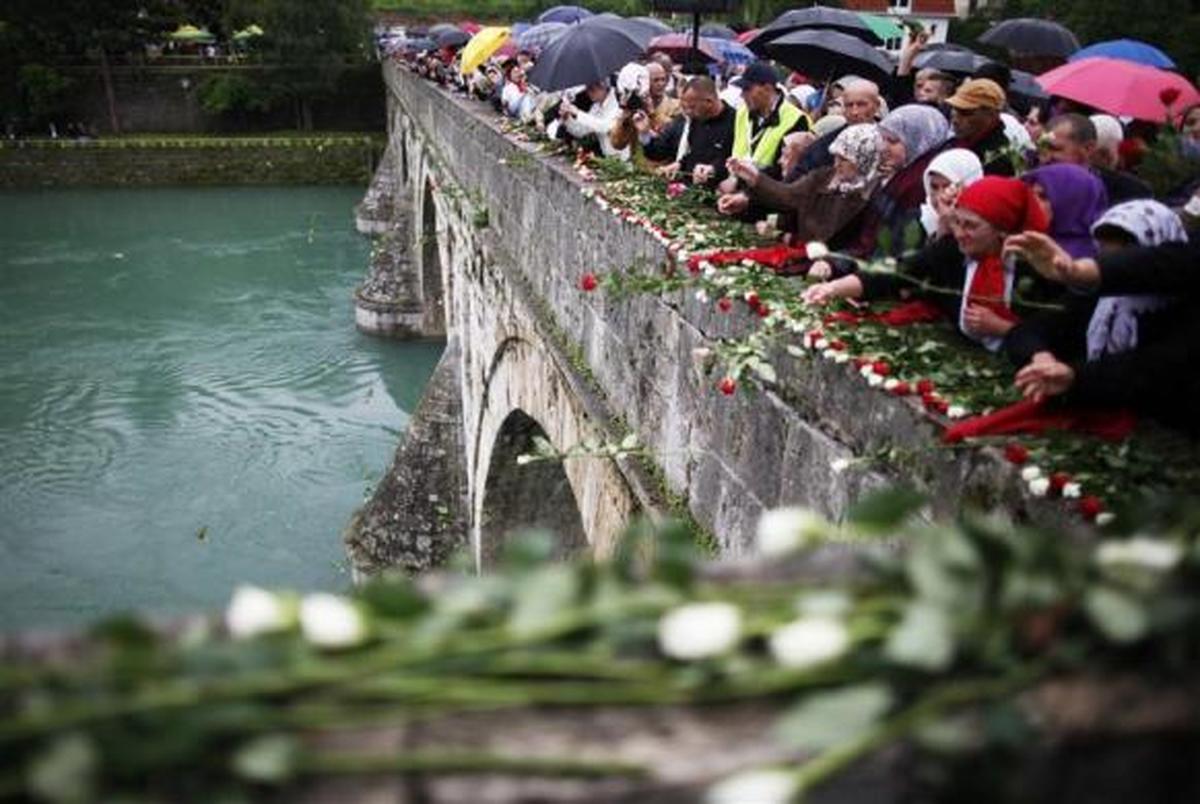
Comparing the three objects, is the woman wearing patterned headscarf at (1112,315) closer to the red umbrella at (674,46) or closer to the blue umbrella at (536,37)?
the red umbrella at (674,46)

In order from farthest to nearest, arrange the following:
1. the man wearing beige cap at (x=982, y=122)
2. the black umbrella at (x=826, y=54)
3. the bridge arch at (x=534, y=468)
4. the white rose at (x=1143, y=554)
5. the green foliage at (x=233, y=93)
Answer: the green foliage at (x=233, y=93) < the black umbrella at (x=826, y=54) < the bridge arch at (x=534, y=468) < the man wearing beige cap at (x=982, y=122) < the white rose at (x=1143, y=554)

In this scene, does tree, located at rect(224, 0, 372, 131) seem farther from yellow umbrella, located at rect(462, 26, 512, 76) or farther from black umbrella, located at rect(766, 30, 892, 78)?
black umbrella, located at rect(766, 30, 892, 78)

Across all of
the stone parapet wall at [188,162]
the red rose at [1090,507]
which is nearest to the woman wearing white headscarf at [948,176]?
the red rose at [1090,507]

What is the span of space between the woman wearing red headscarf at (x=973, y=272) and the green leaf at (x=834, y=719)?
1681 millimetres

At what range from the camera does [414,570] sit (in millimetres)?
12250

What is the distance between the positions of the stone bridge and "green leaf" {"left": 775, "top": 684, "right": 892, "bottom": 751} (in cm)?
138

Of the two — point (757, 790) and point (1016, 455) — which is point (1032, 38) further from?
point (757, 790)

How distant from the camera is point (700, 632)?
3.94 ft

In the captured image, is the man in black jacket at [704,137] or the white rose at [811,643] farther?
the man in black jacket at [704,137]

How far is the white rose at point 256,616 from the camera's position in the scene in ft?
4.02

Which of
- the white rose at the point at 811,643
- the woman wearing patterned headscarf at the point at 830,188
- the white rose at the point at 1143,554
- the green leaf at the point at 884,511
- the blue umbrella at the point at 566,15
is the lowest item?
the white rose at the point at 811,643

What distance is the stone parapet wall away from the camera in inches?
1356

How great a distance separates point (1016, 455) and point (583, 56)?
19.3ft

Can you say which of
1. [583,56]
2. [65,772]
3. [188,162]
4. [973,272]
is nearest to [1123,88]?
[973,272]
